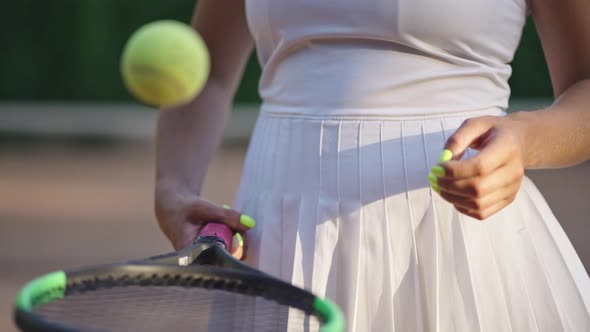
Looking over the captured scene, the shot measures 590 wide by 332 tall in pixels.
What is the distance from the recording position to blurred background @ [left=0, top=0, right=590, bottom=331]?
7465 millimetres

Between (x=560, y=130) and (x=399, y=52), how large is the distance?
26 cm

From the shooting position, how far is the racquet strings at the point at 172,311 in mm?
1373

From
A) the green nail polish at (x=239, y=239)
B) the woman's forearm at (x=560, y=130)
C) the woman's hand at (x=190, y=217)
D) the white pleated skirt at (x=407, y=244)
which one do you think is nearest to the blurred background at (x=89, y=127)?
the woman's hand at (x=190, y=217)

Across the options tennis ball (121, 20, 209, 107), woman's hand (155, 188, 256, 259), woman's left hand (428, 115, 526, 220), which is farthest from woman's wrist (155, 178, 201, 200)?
woman's left hand (428, 115, 526, 220)

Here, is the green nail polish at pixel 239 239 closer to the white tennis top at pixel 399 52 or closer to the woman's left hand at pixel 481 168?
the white tennis top at pixel 399 52

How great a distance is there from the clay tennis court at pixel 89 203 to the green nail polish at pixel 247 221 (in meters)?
3.44

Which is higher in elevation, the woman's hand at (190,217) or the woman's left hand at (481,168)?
the woman's left hand at (481,168)

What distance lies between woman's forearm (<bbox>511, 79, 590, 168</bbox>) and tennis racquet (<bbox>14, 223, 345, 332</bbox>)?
15.0 inches

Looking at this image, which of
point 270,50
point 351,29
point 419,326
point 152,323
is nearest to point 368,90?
point 351,29

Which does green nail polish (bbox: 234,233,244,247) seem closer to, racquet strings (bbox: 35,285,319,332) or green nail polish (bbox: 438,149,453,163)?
racquet strings (bbox: 35,285,319,332)

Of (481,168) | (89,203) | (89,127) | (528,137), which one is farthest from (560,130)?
(89,127)

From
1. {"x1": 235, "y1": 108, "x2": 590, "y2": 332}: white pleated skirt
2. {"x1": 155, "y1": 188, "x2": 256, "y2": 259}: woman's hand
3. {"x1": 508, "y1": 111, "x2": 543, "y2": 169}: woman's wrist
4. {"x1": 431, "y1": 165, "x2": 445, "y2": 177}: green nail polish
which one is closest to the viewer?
{"x1": 431, "y1": 165, "x2": 445, "y2": 177}: green nail polish

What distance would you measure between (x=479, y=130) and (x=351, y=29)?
319 millimetres

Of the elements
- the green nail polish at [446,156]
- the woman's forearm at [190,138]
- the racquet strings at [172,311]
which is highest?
the green nail polish at [446,156]
